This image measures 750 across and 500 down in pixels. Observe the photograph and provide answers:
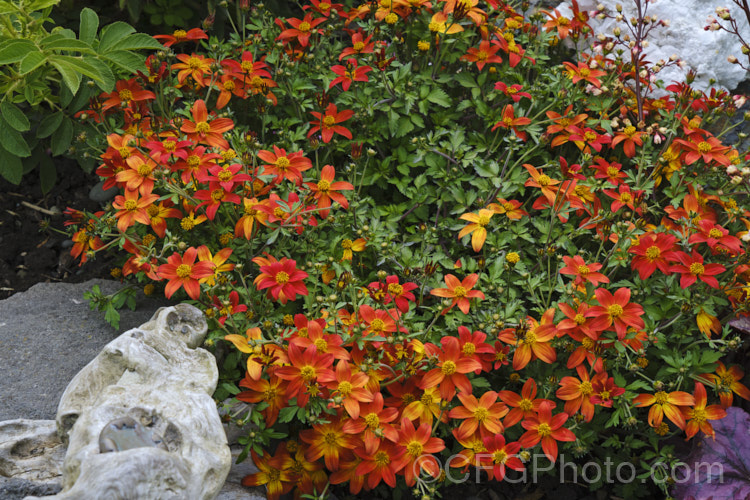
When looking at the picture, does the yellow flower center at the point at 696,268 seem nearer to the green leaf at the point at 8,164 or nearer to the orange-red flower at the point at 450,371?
the orange-red flower at the point at 450,371

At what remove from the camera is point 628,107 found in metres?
2.46

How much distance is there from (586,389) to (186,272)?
1201 mm

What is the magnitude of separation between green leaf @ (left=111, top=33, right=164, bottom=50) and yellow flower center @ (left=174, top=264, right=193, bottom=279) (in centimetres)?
80

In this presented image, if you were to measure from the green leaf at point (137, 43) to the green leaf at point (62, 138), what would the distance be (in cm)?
37


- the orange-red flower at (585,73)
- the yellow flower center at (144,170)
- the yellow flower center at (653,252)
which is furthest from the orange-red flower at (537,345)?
the yellow flower center at (144,170)

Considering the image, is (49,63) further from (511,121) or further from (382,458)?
(382,458)

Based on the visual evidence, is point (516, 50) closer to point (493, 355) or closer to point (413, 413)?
point (493, 355)

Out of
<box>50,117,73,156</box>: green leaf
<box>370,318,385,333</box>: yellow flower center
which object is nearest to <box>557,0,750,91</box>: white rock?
<box>370,318,385,333</box>: yellow flower center

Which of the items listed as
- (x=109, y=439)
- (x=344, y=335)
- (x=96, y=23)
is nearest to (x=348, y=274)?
(x=344, y=335)

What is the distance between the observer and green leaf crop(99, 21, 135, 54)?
2230 millimetres

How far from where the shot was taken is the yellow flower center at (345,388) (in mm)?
1741

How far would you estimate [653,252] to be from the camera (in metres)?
1.95

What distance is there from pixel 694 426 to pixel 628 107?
1.18 metres

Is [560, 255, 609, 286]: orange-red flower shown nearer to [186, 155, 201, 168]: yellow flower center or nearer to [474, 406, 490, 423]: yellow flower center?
[474, 406, 490, 423]: yellow flower center
